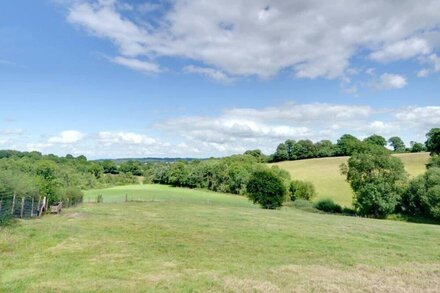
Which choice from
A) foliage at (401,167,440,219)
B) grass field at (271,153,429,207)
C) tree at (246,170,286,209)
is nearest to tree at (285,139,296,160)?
grass field at (271,153,429,207)

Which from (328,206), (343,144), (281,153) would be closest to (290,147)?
(281,153)

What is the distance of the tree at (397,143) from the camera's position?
130625mm

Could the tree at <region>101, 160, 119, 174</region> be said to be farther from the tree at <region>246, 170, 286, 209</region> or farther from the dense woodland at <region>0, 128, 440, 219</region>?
the tree at <region>246, 170, 286, 209</region>

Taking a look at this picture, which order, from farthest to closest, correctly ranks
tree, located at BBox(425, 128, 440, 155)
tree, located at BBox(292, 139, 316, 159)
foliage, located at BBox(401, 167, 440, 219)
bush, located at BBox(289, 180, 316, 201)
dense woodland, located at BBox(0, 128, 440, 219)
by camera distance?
tree, located at BBox(292, 139, 316, 159) < tree, located at BBox(425, 128, 440, 155) < bush, located at BBox(289, 180, 316, 201) < foliage, located at BBox(401, 167, 440, 219) < dense woodland, located at BBox(0, 128, 440, 219)

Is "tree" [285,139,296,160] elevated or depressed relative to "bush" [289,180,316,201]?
elevated

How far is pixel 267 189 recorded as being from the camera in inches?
2115

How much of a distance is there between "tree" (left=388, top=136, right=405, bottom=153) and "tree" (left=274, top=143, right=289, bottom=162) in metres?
40.1

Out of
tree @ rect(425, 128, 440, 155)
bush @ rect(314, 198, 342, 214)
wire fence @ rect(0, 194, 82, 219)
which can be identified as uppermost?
tree @ rect(425, 128, 440, 155)

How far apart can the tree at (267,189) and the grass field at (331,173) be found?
51.6 feet

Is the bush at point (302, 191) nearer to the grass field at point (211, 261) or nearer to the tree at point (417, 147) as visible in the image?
the grass field at point (211, 261)

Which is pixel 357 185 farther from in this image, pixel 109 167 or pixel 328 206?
pixel 109 167

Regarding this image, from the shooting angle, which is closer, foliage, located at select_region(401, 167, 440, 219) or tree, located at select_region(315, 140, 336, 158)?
foliage, located at select_region(401, 167, 440, 219)

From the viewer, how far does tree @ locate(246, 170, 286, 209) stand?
53.9 m

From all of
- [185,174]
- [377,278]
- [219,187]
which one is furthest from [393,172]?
[185,174]
